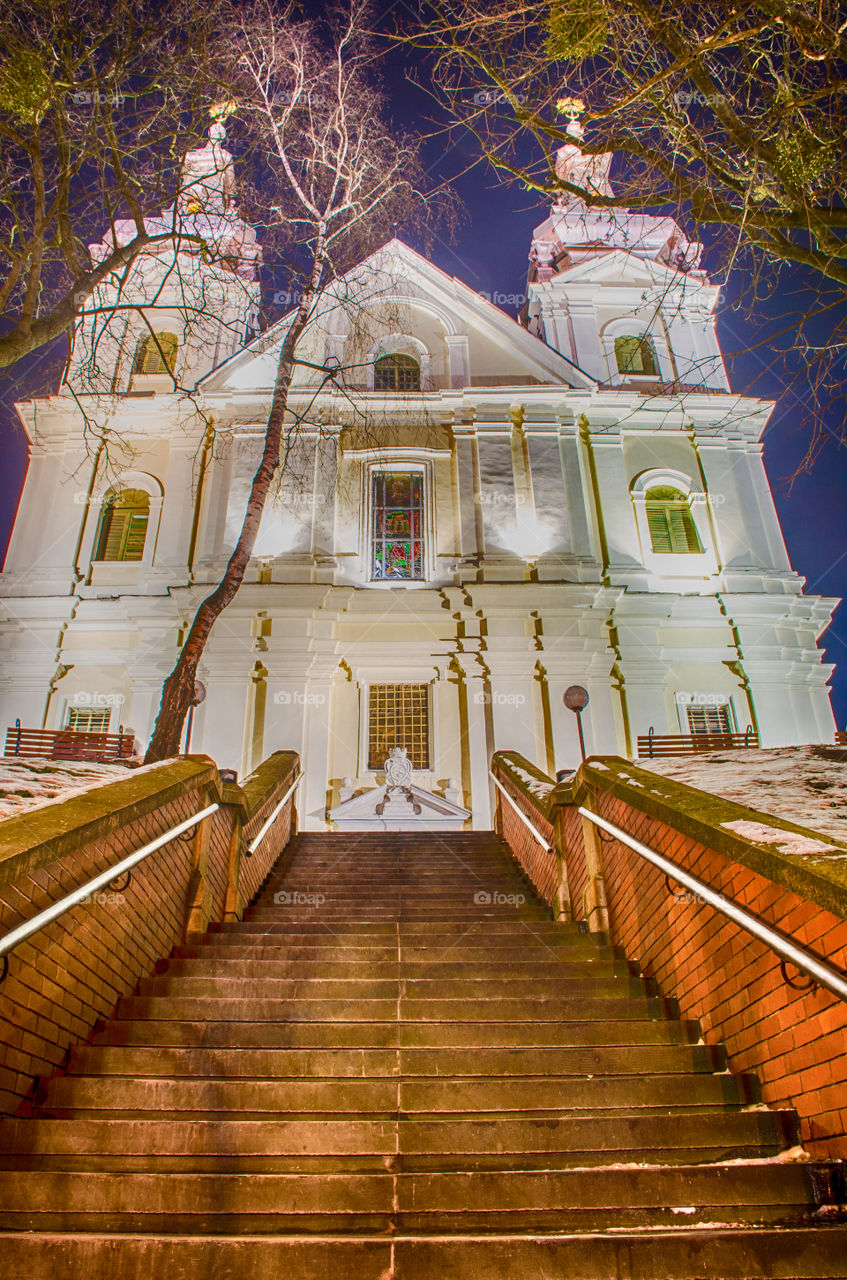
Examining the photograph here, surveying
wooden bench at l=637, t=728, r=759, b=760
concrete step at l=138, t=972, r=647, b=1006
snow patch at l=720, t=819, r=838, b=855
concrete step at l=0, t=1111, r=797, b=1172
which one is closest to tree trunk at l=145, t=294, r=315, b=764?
concrete step at l=138, t=972, r=647, b=1006

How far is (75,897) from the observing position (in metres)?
3.62

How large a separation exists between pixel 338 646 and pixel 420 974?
11042 mm

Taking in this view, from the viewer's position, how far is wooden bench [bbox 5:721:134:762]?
11154 millimetres

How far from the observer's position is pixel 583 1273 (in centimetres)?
270

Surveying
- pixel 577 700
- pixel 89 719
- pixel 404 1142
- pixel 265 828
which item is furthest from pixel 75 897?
pixel 89 719

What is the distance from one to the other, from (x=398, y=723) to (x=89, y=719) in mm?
6433

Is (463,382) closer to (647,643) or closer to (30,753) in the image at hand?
(647,643)

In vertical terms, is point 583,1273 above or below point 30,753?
below

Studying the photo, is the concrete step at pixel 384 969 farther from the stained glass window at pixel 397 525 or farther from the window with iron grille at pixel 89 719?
the stained glass window at pixel 397 525

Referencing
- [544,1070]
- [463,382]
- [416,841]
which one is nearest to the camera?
[544,1070]

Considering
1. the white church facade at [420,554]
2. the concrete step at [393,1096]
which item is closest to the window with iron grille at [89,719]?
the white church facade at [420,554]

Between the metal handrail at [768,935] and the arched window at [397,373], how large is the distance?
16760 mm

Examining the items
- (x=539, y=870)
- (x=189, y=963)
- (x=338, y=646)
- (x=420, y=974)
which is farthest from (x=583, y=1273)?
(x=338, y=646)

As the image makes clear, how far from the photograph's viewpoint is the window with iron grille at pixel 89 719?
1534cm
